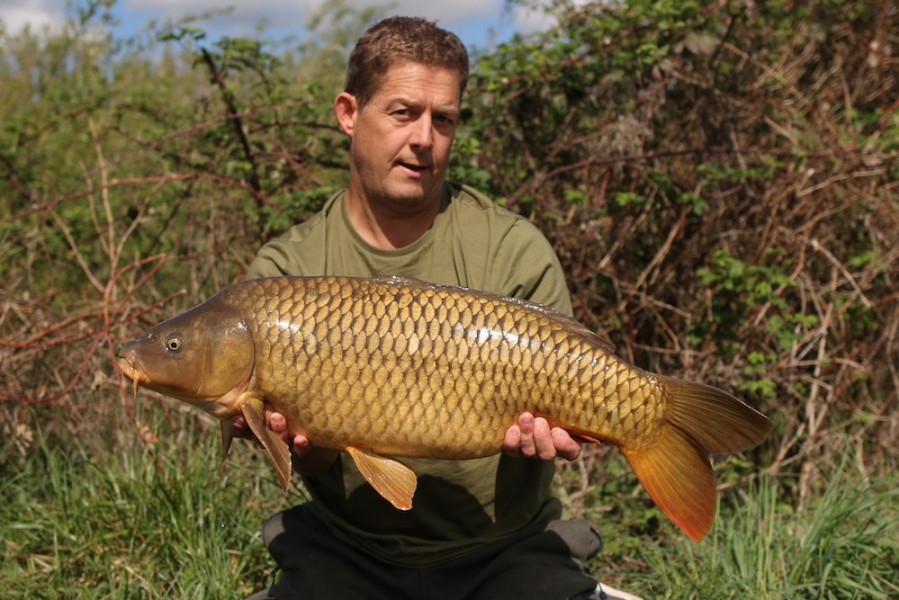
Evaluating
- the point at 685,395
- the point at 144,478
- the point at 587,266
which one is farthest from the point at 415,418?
the point at 587,266

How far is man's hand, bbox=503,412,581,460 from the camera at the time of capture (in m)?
1.61

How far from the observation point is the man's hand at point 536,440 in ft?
5.27

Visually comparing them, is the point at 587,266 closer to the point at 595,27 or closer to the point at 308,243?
the point at 595,27

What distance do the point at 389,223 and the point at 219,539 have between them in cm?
93

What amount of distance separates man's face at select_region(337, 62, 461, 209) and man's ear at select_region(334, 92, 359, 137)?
0.08 metres

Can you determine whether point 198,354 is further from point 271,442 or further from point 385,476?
point 385,476

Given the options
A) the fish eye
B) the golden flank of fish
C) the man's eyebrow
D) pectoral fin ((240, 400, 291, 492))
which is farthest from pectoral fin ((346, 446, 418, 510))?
the man's eyebrow

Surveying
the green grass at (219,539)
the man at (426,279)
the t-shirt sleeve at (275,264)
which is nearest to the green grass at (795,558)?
the green grass at (219,539)

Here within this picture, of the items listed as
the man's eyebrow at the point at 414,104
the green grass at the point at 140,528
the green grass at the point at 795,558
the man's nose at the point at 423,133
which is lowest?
the green grass at the point at 140,528

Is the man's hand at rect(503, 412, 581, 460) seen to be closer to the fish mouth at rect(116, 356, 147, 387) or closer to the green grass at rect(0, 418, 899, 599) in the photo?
the fish mouth at rect(116, 356, 147, 387)

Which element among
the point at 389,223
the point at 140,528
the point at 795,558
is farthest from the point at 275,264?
the point at 795,558

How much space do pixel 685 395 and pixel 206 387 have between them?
0.80 meters

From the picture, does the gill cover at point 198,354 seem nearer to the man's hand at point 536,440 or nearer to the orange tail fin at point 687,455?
the man's hand at point 536,440

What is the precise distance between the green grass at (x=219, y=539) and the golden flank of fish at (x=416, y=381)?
745mm
